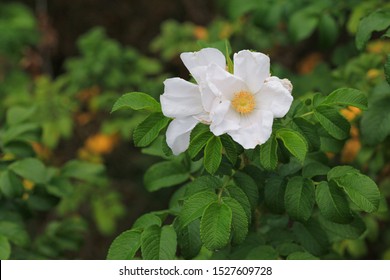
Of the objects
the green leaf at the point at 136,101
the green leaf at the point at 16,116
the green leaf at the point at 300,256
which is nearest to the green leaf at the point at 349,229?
the green leaf at the point at 300,256

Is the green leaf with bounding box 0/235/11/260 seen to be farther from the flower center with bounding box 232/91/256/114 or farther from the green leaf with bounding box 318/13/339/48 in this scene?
the green leaf with bounding box 318/13/339/48

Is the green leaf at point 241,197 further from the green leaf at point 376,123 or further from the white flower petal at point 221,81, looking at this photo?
the green leaf at point 376,123

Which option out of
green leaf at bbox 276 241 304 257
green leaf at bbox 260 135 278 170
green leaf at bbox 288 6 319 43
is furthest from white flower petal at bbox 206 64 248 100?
green leaf at bbox 288 6 319 43

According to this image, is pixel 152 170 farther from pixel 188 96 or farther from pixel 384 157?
pixel 384 157

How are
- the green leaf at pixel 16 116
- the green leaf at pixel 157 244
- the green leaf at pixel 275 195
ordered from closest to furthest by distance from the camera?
1. the green leaf at pixel 157 244
2. the green leaf at pixel 275 195
3. the green leaf at pixel 16 116

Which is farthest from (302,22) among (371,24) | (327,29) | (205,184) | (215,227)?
(215,227)

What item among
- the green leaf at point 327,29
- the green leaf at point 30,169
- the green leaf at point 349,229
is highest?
the green leaf at point 327,29

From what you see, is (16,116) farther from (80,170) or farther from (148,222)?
(148,222)
